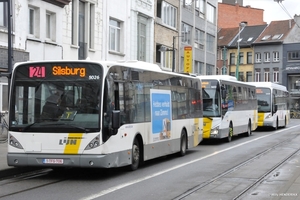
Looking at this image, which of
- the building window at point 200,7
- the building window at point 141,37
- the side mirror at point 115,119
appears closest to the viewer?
the side mirror at point 115,119

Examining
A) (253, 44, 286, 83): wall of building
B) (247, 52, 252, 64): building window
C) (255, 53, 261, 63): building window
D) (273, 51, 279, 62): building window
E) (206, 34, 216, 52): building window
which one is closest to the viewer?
(206, 34, 216, 52): building window

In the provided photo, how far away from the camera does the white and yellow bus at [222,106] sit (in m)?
22.6

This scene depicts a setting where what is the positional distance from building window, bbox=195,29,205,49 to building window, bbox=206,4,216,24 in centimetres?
264

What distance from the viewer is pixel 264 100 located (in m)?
34.1

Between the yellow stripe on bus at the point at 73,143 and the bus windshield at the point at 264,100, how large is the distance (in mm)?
23796

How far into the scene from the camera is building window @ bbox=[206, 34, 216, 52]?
→ 53.6 meters

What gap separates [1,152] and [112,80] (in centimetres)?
588

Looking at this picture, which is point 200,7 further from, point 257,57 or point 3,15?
point 257,57

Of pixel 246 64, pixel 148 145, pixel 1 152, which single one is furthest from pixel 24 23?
pixel 246 64

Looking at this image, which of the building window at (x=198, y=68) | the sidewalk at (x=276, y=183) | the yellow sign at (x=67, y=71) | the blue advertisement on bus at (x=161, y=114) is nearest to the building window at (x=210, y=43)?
the building window at (x=198, y=68)

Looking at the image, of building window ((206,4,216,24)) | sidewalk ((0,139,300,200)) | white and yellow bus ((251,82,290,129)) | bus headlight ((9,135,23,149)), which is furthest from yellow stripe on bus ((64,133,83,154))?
building window ((206,4,216,24))

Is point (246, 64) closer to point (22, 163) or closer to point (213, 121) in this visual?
point (213, 121)

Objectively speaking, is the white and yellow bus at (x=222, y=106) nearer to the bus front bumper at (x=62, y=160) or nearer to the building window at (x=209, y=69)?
the bus front bumper at (x=62, y=160)

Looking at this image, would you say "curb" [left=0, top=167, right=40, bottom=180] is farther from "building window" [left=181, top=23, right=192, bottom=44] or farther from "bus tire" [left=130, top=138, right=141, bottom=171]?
"building window" [left=181, top=23, right=192, bottom=44]
